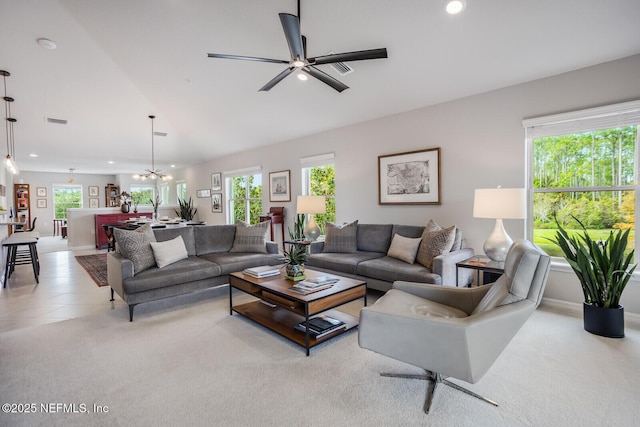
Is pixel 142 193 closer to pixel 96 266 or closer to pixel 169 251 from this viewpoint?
pixel 96 266

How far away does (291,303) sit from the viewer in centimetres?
262

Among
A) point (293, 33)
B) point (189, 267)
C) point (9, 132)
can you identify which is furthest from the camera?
point (9, 132)

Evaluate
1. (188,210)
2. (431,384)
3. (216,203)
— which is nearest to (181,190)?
(188,210)

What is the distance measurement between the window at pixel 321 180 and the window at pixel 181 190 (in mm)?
6058

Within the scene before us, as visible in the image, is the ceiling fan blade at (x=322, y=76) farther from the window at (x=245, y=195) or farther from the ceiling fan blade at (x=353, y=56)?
the window at (x=245, y=195)

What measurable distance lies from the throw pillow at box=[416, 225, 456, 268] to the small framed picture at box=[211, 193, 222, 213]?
21.0 feet

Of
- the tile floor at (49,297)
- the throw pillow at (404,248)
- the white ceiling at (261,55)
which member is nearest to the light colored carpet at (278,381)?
the tile floor at (49,297)

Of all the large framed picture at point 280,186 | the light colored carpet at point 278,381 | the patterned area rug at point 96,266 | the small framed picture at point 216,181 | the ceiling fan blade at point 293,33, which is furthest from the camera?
the small framed picture at point 216,181

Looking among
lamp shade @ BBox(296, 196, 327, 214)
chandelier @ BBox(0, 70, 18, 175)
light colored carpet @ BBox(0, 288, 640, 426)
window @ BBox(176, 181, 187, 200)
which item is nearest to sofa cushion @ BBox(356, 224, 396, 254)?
lamp shade @ BBox(296, 196, 327, 214)

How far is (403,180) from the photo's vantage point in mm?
4570

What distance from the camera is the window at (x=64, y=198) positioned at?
1183 centimetres

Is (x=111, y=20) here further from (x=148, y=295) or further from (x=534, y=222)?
(x=534, y=222)

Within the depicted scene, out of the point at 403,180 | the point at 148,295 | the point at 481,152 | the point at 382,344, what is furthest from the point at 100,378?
the point at 481,152

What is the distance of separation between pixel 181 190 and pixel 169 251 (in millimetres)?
7843
